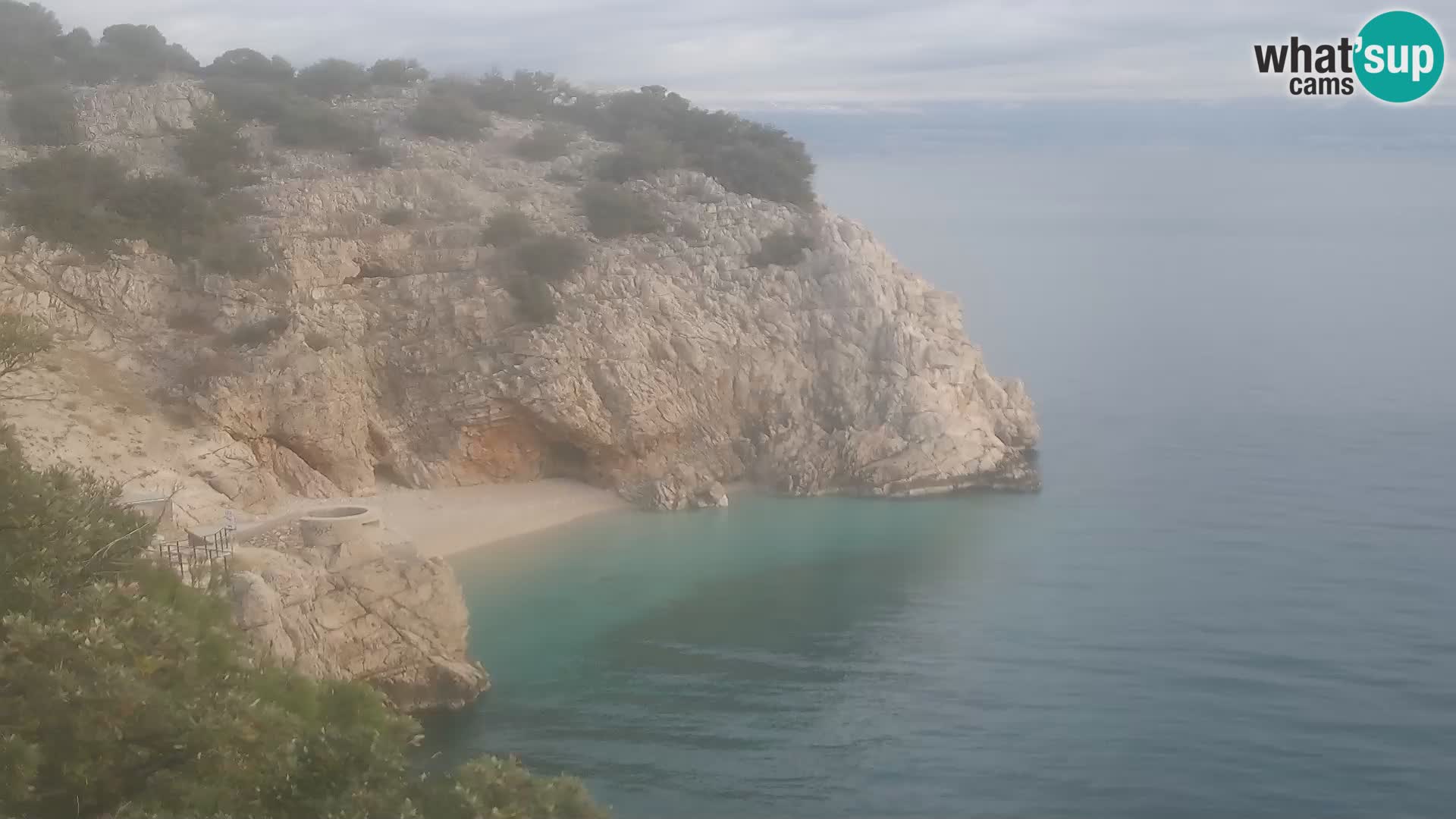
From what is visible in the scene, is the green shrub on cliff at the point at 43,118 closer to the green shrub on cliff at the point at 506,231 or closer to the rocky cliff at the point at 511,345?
the rocky cliff at the point at 511,345

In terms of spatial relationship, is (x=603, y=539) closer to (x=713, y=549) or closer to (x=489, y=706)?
(x=713, y=549)

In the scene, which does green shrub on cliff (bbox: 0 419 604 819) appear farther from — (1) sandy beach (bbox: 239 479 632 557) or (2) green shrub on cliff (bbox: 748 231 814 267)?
(2) green shrub on cliff (bbox: 748 231 814 267)

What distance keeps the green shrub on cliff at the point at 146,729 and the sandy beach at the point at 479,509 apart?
45.3 ft

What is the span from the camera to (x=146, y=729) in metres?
6.91

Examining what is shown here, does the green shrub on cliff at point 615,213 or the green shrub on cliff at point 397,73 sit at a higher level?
the green shrub on cliff at point 397,73

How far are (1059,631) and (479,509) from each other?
38.7 feet

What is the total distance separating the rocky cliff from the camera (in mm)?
23203

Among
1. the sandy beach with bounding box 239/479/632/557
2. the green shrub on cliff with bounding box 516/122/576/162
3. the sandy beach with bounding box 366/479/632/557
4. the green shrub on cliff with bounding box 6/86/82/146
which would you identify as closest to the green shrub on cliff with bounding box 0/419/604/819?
the sandy beach with bounding box 239/479/632/557

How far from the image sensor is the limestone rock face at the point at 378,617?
15078mm

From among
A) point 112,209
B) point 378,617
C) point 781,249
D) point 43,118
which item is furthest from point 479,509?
point 43,118

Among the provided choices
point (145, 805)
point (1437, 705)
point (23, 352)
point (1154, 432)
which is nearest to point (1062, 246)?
point (1154, 432)

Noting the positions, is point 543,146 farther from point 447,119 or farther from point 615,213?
point 615,213

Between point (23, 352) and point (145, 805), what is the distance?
8969mm

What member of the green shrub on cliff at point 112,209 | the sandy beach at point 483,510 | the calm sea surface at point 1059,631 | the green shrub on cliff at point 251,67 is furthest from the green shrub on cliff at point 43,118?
the calm sea surface at point 1059,631
